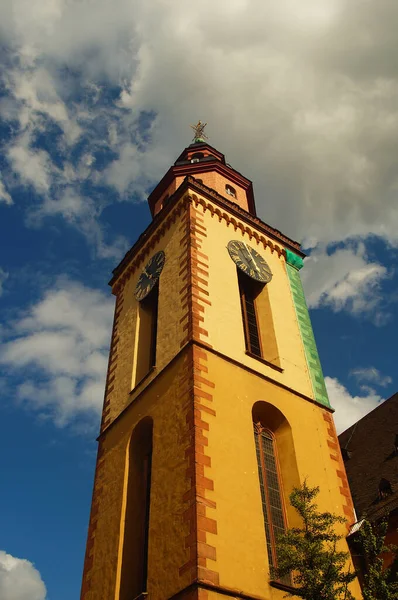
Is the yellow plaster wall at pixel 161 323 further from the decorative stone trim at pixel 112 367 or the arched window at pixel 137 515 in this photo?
the arched window at pixel 137 515

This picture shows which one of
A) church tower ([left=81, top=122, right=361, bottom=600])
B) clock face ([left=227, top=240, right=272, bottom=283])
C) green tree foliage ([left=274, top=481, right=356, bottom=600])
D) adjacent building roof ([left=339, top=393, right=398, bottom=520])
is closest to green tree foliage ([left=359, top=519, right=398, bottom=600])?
green tree foliage ([left=274, top=481, right=356, bottom=600])

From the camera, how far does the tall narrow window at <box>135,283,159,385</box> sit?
1606 cm

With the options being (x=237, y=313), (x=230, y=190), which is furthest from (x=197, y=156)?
(x=237, y=313)

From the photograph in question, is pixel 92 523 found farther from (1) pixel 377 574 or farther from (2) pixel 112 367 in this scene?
(1) pixel 377 574

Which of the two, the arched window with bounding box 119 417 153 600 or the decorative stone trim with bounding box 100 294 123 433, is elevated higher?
the decorative stone trim with bounding box 100 294 123 433

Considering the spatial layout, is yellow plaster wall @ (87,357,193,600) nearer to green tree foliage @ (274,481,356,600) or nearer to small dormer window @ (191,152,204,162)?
green tree foliage @ (274,481,356,600)

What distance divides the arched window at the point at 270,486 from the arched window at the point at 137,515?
8.01ft

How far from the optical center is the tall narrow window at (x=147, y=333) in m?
16.1

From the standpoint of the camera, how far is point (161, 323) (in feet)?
50.8

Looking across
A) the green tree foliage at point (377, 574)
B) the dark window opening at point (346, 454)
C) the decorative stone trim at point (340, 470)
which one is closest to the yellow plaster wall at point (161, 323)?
the decorative stone trim at point (340, 470)

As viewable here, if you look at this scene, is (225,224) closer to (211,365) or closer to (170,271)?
(170,271)

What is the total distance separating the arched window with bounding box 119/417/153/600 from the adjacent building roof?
4.43m

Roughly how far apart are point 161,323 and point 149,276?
3.00m

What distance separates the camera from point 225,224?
61.3ft
